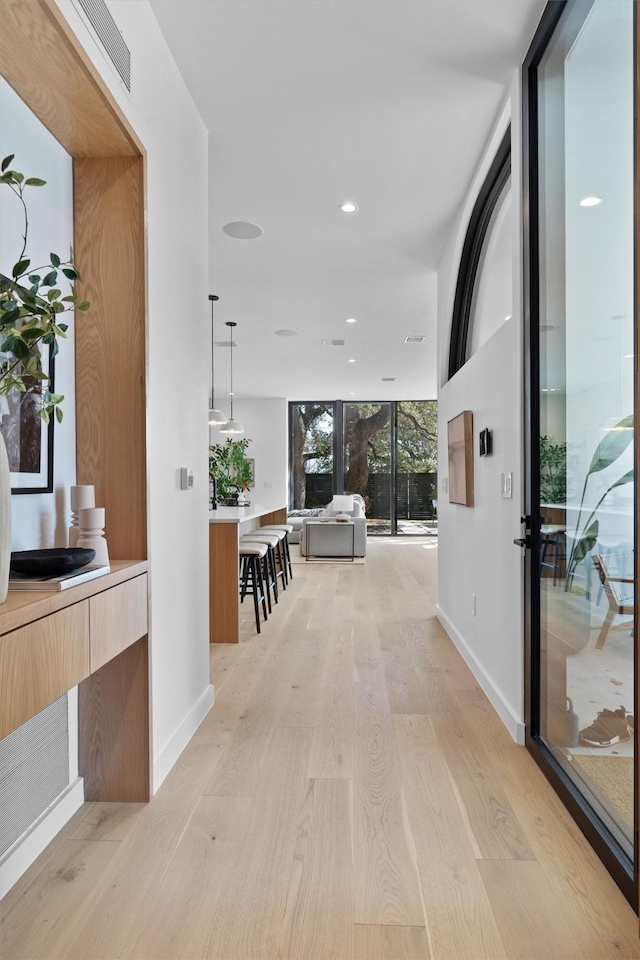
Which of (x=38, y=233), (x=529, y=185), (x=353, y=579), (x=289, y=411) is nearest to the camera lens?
(x=38, y=233)

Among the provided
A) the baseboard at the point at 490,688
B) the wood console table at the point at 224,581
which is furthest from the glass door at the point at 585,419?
the wood console table at the point at 224,581

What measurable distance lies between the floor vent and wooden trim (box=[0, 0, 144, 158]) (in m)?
1.77

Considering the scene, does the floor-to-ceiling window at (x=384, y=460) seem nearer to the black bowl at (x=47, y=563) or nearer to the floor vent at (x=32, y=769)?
the floor vent at (x=32, y=769)

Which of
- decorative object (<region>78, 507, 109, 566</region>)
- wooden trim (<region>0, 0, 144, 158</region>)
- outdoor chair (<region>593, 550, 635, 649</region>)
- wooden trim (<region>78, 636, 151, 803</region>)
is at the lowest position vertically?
wooden trim (<region>78, 636, 151, 803</region>)

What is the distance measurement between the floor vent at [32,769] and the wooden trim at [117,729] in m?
0.10

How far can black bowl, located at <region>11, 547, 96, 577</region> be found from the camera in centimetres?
149

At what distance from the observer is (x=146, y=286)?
207 centimetres

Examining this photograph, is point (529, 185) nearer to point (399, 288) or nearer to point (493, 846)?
point (493, 846)

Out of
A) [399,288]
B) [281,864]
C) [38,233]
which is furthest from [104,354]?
[399,288]

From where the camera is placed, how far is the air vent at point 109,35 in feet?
5.51

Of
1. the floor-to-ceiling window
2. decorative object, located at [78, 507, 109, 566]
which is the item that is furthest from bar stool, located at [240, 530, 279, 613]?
the floor-to-ceiling window

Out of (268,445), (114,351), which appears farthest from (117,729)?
(268,445)

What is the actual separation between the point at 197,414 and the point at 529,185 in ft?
5.68

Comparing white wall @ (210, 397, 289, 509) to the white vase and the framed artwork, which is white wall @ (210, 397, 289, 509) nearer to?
the framed artwork
